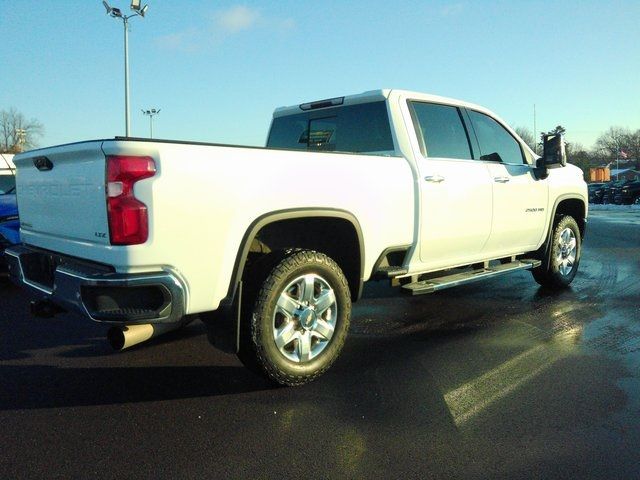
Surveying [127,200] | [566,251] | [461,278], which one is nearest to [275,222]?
[127,200]

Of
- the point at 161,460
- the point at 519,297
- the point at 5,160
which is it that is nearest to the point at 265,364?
the point at 161,460

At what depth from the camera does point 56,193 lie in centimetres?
352

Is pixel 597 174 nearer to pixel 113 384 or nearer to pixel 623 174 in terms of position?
pixel 623 174

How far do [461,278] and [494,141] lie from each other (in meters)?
1.58

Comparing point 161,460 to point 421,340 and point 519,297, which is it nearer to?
point 421,340

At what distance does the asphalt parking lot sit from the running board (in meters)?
0.45

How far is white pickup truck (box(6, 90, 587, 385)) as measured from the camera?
2957 millimetres

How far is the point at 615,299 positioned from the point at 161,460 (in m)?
5.28

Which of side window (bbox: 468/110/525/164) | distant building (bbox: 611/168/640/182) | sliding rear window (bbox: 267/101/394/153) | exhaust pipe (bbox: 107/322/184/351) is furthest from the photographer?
distant building (bbox: 611/168/640/182)

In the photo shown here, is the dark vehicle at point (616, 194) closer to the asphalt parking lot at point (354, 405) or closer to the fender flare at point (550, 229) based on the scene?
the fender flare at point (550, 229)

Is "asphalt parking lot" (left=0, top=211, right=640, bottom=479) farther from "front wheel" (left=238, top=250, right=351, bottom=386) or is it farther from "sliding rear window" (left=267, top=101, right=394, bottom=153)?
"sliding rear window" (left=267, top=101, right=394, bottom=153)

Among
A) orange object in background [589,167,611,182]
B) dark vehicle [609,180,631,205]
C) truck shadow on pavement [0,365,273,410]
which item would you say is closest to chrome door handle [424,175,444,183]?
truck shadow on pavement [0,365,273,410]

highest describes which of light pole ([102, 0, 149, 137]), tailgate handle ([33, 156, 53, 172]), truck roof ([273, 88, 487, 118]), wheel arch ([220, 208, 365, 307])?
light pole ([102, 0, 149, 137])

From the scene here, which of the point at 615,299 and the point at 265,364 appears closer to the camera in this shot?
the point at 265,364
